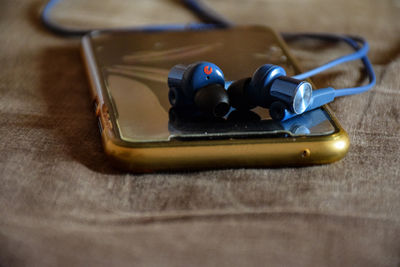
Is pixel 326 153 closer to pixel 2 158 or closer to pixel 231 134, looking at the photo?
pixel 231 134

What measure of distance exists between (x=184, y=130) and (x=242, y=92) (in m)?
0.06

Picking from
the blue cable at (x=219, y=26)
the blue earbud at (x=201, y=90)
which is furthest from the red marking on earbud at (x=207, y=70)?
the blue cable at (x=219, y=26)

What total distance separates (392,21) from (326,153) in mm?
421

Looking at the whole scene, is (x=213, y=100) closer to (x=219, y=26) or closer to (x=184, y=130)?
(x=184, y=130)

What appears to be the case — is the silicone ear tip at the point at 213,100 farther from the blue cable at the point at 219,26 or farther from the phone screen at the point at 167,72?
the blue cable at the point at 219,26

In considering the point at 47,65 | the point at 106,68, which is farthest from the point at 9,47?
the point at 106,68

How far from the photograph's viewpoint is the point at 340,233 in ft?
1.10

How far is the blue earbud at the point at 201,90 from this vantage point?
1.34ft

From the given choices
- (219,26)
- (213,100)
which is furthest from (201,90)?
(219,26)

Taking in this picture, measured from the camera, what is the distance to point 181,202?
36 cm

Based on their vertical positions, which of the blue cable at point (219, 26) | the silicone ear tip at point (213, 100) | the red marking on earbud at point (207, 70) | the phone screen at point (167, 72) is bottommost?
the blue cable at point (219, 26)

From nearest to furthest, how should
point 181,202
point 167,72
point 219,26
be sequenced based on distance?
point 181,202
point 167,72
point 219,26

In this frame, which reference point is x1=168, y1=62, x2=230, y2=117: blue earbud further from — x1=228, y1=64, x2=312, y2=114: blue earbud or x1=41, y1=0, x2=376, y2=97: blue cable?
x1=41, y1=0, x2=376, y2=97: blue cable

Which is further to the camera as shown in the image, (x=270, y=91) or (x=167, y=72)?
(x=167, y=72)
